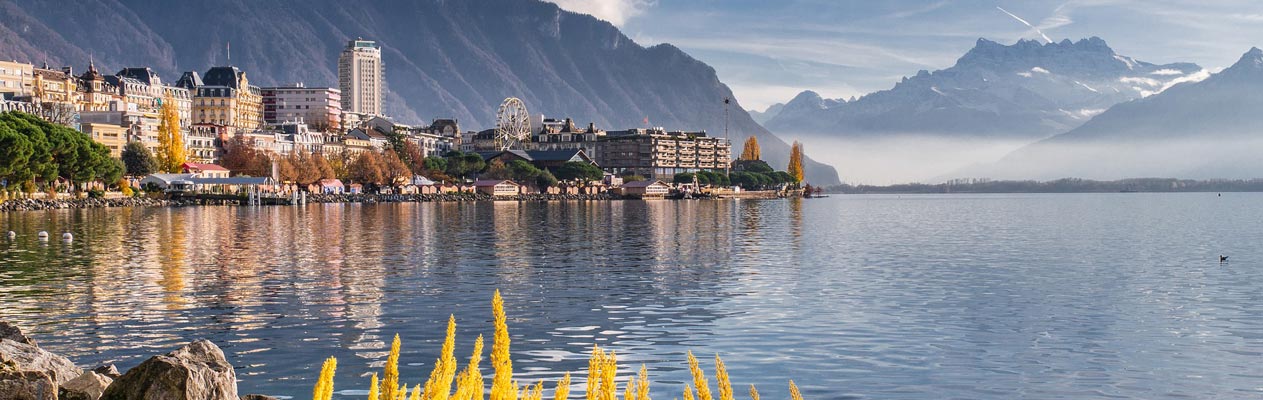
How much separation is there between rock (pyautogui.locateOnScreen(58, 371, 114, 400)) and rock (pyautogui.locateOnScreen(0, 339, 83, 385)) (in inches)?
9.7

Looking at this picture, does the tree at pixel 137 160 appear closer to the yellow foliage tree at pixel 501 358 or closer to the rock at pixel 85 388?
the rock at pixel 85 388

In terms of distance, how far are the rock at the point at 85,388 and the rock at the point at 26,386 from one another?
423 millimetres

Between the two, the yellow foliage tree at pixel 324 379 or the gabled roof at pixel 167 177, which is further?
the gabled roof at pixel 167 177

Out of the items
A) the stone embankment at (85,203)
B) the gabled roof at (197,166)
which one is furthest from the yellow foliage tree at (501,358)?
the gabled roof at (197,166)

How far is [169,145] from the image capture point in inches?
7559

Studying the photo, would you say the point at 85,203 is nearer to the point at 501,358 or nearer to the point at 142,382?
the point at 142,382

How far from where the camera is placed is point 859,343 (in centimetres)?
2945

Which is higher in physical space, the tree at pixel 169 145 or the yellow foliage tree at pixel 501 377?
the tree at pixel 169 145

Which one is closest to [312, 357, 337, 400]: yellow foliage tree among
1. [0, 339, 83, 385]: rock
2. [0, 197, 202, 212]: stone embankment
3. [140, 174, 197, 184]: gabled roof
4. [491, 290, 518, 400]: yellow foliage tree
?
[491, 290, 518, 400]: yellow foliage tree

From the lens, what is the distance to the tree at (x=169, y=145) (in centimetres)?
19088

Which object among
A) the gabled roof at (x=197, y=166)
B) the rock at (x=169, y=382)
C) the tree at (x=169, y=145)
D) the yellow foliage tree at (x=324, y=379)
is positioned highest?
the tree at (x=169, y=145)

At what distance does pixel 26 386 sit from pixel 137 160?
17616 cm

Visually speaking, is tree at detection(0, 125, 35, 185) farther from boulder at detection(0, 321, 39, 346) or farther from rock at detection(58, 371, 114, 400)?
rock at detection(58, 371, 114, 400)

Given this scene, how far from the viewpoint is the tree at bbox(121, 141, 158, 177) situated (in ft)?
583
